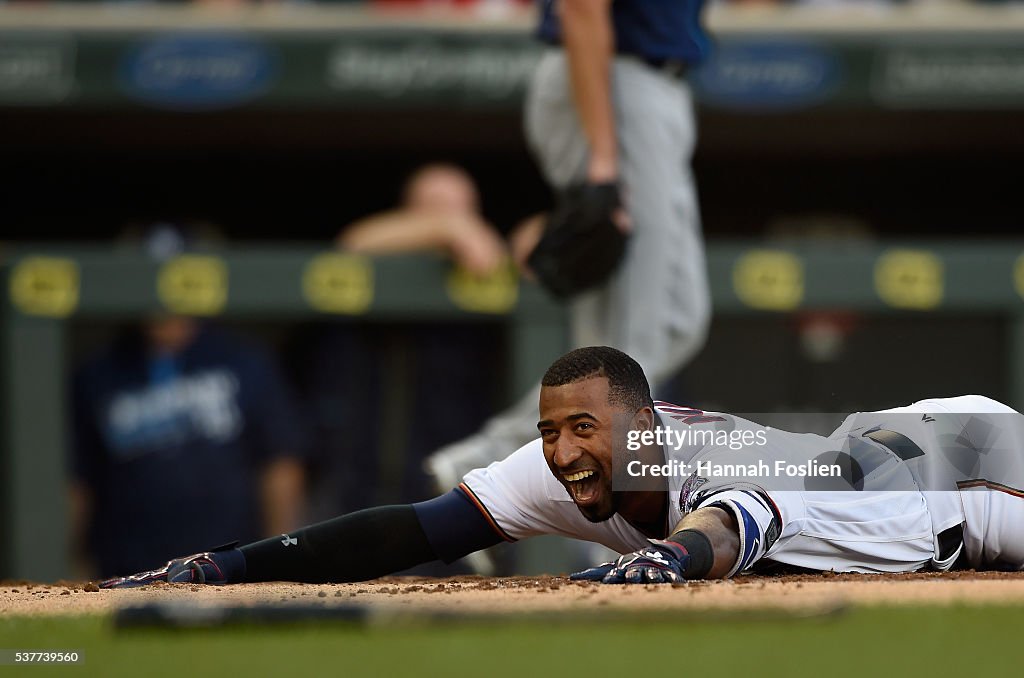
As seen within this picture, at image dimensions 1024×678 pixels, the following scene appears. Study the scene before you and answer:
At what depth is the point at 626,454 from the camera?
309 centimetres

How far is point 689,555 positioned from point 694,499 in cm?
23

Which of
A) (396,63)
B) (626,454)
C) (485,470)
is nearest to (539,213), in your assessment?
(396,63)

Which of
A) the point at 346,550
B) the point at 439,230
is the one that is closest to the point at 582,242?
the point at 346,550

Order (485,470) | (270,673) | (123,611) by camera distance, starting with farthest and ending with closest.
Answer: (485,470)
(123,611)
(270,673)

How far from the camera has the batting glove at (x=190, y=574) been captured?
346 centimetres

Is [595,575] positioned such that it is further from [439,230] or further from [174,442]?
[174,442]

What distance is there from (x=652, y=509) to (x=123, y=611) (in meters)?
1.03

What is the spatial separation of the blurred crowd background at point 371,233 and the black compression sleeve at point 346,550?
1.83 meters

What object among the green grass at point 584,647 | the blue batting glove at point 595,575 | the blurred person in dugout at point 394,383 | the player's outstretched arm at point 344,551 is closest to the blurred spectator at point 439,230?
the blurred person in dugout at point 394,383

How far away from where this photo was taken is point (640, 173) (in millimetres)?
4449

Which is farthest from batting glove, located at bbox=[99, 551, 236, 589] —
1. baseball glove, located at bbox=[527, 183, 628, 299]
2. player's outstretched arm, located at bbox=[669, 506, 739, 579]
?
baseball glove, located at bbox=[527, 183, 628, 299]

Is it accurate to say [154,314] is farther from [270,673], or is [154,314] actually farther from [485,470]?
[270,673]

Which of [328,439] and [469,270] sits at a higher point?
[469,270]

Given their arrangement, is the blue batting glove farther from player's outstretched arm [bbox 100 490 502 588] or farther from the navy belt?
the navy belt
